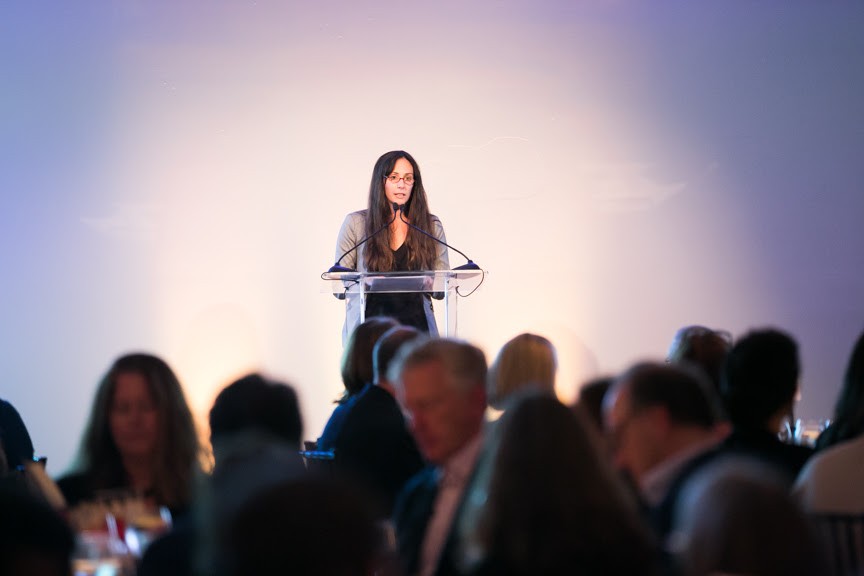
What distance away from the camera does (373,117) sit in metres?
8.15

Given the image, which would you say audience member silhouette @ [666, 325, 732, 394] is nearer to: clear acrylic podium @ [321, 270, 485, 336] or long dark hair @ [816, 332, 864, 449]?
long dark hair @ [816, 332, 864, 449]

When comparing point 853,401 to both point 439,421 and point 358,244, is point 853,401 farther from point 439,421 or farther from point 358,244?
point 358,244

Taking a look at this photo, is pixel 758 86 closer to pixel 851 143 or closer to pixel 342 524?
pixel 851 143

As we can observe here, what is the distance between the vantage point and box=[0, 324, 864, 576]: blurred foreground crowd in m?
1.32

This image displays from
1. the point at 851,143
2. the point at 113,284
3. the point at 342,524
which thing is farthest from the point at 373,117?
the point at 342,524

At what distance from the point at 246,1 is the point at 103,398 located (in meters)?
5.66

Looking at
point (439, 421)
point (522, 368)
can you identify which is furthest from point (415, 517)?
point (522, 368)

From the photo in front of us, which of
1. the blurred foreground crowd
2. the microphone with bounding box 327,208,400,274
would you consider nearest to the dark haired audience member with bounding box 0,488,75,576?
the blurred foreground crowd

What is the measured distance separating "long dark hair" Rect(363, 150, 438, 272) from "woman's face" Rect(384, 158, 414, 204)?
0.08 ft

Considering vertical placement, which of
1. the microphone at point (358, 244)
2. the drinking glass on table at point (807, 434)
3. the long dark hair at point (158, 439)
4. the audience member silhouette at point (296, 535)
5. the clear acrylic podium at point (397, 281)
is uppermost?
the microphone at point (358, 244)

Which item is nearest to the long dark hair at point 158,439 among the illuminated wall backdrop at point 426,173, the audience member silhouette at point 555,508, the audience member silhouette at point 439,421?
the audience member silhouette at point 439,421

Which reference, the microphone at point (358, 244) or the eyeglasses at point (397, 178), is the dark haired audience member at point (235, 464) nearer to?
the microphone at point (358, 244)

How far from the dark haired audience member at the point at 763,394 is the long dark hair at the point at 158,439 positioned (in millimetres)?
1383

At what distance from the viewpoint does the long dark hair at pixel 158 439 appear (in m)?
2.88
